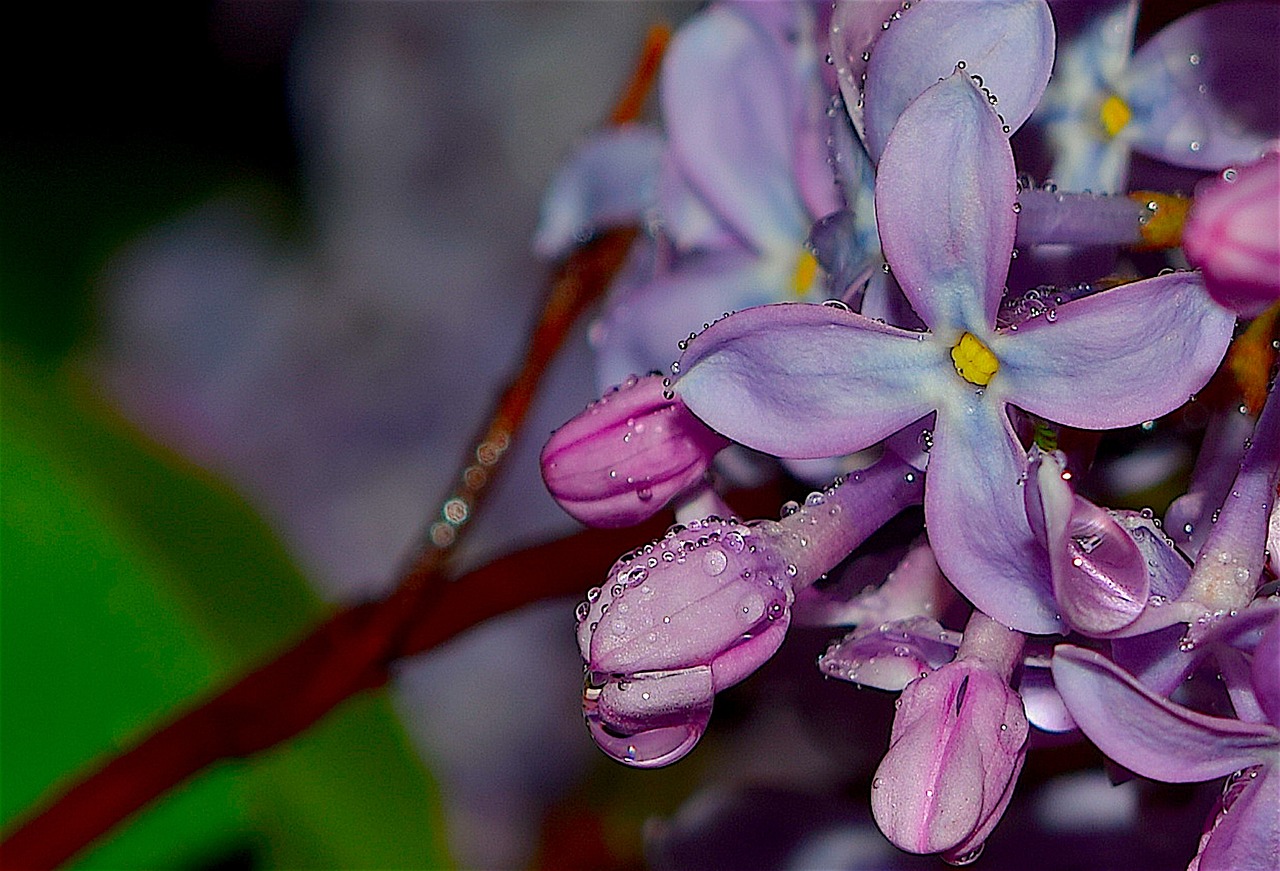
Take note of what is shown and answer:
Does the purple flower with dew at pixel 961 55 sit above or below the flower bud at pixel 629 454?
above

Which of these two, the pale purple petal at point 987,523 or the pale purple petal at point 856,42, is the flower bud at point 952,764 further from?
the pale purple petal at point 856,42

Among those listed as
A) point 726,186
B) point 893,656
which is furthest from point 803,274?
point 893,656

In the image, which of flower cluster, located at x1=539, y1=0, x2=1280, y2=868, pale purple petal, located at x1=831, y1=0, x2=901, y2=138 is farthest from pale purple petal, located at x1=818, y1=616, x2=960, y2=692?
pale purple petal, located at x1=831, y1=0, x2=901, y2=138

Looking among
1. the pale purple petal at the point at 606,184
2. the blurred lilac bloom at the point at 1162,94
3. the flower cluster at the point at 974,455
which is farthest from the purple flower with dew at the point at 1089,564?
the pale purple petal at the point at 606,184

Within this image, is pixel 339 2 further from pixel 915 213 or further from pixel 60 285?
pixel 915 213

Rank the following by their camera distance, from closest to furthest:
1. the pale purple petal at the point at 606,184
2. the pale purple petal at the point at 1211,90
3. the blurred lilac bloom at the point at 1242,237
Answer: the blurred lilac bloom at the point at 1242,237
the pale purple petal at the point at 1211,90
the pale purple petal at the point at 606,184

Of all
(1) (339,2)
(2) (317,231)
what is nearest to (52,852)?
(2) (317,231)
